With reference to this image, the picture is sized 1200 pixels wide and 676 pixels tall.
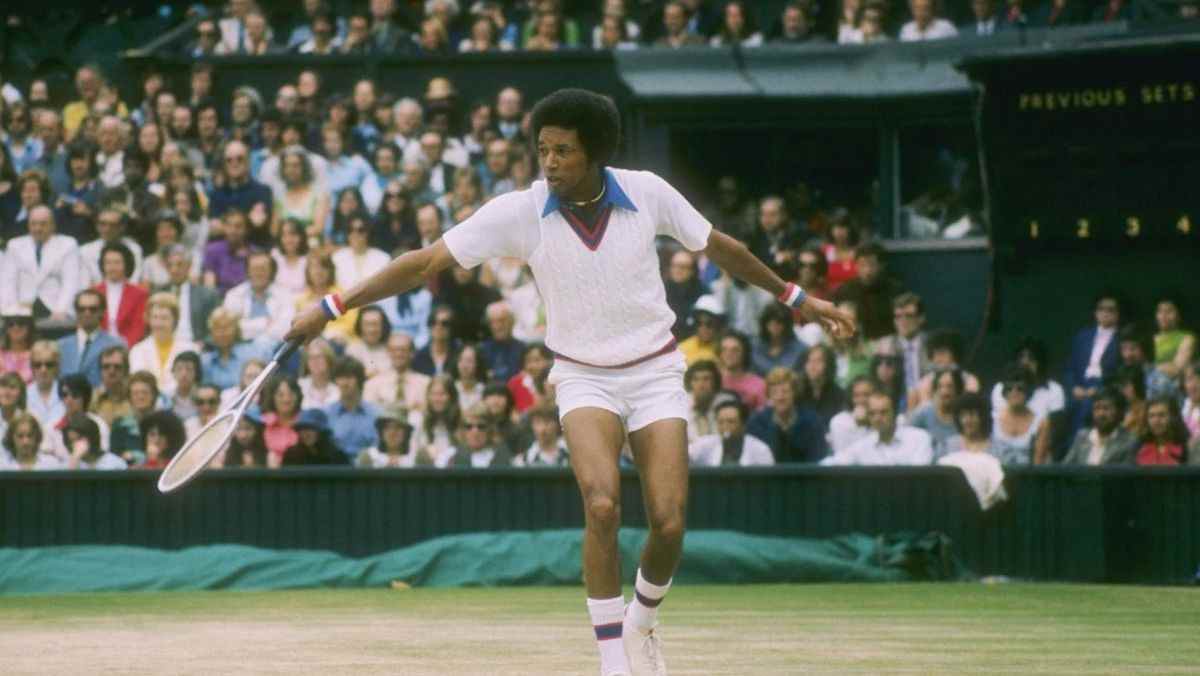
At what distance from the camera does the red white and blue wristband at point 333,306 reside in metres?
8.09

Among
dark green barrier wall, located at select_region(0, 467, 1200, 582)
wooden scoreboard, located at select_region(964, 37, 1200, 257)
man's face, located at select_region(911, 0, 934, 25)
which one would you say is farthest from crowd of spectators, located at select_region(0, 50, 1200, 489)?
man's face, located at select_region(911, 0, 934, 25)

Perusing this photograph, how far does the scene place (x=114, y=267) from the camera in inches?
672

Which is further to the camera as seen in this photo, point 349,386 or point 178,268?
point 178,268

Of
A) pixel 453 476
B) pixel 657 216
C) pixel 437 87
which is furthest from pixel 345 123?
pixel 657 216

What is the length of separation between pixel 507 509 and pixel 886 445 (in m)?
2.44

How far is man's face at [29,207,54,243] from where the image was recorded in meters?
17.7

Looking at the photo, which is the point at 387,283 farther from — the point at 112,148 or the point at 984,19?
the point at 984,19

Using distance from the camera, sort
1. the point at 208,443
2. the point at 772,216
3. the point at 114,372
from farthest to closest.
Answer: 1. the point at 772,216
2. the point at 114,372
3. the point at 208,443

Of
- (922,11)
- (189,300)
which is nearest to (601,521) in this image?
(189,300)

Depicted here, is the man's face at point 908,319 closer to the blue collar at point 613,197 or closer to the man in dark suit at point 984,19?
the man in dark suit at point 984,19

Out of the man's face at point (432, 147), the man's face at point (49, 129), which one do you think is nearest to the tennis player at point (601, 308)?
the man's face at point (432, 147)

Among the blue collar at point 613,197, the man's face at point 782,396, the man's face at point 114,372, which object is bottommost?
the man's face at point 782,396

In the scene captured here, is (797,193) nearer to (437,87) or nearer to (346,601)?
(437,87)

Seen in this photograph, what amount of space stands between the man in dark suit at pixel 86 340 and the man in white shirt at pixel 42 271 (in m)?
0.91
